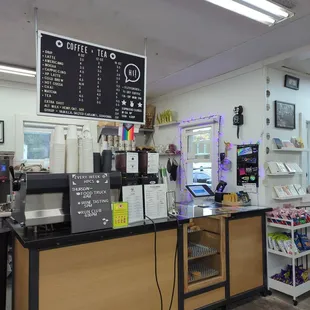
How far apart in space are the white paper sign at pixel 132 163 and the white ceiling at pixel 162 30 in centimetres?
119

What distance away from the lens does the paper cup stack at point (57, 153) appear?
2064 mm

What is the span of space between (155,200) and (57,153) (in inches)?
33.4

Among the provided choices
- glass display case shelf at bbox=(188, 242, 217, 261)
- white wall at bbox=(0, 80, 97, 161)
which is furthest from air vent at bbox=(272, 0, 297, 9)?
white wall at bbox=(0, 80, 97, 161)

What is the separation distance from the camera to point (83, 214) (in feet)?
6.45

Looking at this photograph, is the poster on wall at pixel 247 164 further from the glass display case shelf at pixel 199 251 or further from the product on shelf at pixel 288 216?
the glass display case shelf at pixel 199 251

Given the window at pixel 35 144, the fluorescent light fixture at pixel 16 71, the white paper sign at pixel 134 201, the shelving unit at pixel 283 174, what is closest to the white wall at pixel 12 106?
the window at pixel 35 144

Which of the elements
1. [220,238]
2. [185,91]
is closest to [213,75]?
[185,91]

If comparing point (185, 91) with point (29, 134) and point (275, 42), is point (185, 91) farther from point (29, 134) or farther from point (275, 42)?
point (29, 134)

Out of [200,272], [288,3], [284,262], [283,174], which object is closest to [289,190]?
[283,174]

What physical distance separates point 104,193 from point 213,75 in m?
2.72

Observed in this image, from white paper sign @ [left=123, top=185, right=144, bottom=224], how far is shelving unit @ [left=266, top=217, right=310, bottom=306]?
1757 mm

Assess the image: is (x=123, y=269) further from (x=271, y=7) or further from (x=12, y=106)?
(x=12, y=106)

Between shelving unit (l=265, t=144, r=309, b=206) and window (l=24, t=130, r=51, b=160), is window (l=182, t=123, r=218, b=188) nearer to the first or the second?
shelving unit (l=265, t=144, r=309, b=206)

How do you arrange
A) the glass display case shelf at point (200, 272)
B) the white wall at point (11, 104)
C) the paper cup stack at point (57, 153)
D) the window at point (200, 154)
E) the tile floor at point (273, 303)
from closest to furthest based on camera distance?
the paper cup stack at point (57, 153) < the glass display case shelf at point (200, 272) < the tile floor at point (273, 303) < the window at point (200, 154) < the white wall at point (11, 104)
